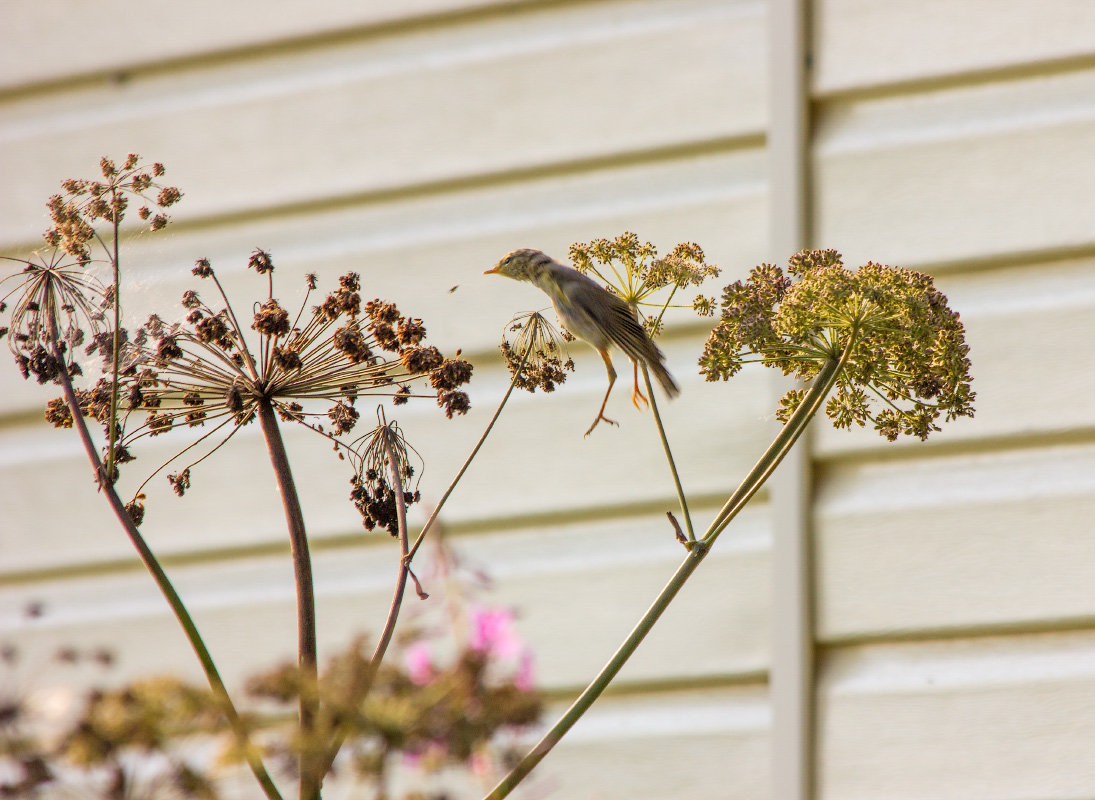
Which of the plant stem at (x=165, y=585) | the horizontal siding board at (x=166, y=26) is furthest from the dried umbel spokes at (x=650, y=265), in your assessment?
the horizontal siding board at (x=166, y=26)

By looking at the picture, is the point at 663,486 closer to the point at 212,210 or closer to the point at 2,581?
the point at 212,210

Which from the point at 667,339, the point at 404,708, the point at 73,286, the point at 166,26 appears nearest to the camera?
the point at 404,708

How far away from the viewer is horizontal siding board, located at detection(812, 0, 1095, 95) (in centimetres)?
133

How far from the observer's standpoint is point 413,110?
5.42 ft

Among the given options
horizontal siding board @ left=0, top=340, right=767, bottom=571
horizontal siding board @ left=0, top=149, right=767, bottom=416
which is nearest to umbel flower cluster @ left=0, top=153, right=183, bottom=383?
horizontal siding board @ left=0, top=149, right=767, bottom=416

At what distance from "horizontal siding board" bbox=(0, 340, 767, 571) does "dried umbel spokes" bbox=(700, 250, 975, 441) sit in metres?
0.76

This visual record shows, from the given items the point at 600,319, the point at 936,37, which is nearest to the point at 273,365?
the point at 600,319

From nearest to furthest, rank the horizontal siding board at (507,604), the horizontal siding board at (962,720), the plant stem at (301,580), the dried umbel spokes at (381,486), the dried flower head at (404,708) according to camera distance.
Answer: the dried flower head at (404,708) → the plant stem at (301,580) → the dried umbel spokes at (381,486) → the horizontal siding board at (962,720) → the horizontal siding board at (507,604)

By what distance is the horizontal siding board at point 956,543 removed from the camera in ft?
4.13

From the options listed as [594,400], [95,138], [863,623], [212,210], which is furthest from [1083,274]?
[95,138]

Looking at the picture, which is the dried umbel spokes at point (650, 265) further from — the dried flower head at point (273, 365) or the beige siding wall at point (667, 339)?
the beige siding wall at point (667, 339)

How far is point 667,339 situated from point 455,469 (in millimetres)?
410

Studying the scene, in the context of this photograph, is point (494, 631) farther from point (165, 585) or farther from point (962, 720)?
point (962, 720)

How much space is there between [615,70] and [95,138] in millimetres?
991
